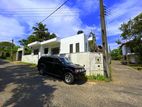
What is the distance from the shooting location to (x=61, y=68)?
42.2 feet

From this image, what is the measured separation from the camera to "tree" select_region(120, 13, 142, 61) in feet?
85.1

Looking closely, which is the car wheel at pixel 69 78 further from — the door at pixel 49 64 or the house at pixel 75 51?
the house at pixel 75 51

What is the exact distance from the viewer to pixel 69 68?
1232cm

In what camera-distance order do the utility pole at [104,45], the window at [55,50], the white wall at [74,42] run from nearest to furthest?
the utility pole at [104,45] < the white wall at [74,42] < the window at [55,50]

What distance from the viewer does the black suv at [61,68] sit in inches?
477

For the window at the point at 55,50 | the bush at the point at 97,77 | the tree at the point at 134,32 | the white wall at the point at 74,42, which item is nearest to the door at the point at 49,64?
the bush at the point at 97,77

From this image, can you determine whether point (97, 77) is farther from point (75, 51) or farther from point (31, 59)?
point (31, 59)

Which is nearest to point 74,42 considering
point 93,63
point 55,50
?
point 55,50

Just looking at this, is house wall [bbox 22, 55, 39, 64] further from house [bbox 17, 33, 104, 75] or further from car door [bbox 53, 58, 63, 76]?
car door [bbox 53, 58, 63, 76]

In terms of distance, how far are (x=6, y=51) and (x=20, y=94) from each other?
166ft

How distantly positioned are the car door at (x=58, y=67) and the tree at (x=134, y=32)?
58.7ft

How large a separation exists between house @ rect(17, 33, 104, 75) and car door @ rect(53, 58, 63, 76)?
3.21 meters

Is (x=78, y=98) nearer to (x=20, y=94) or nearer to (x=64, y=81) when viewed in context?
(x=20, y=94)

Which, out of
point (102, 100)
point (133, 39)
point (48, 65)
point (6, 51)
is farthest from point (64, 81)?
point (6, 51)
